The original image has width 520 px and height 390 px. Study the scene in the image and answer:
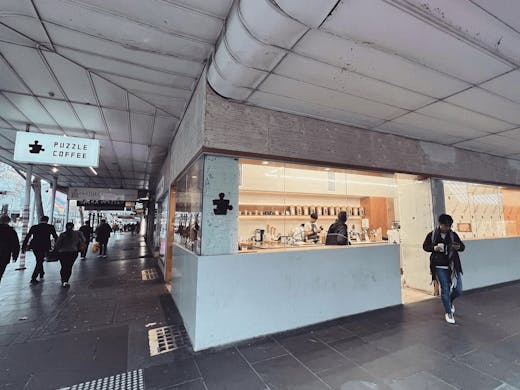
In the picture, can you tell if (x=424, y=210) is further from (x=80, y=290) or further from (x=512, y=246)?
(x=80, y=290)

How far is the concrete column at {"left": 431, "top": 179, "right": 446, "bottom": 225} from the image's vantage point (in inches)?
187

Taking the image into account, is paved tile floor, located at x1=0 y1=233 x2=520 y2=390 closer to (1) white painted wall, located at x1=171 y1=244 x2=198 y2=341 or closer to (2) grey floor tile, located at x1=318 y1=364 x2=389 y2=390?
(2) grey floor tile, located at x1=318 y1=364 x2=389 y2=390

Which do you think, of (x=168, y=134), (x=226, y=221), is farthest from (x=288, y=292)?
(x=168, y=134)

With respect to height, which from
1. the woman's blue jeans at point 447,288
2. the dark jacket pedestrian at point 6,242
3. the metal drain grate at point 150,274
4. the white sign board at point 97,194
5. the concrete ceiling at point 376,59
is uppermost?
the concrete ceiling at point 376,59

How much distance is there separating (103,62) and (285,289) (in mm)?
3556

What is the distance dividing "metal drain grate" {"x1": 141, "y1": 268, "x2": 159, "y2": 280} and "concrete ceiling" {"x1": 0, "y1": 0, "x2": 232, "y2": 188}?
350 cm

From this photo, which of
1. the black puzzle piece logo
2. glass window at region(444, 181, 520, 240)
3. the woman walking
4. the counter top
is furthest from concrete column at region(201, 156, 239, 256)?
glass window at region(444, 181, 520, 240)

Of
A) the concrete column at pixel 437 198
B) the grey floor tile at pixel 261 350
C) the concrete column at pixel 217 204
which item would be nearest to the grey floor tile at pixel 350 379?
the grey floor tile at pixel 261 350

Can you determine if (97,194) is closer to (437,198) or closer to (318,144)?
(318,144)

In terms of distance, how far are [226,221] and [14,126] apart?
212 inches

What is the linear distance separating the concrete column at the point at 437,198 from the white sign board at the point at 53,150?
21.6 ft

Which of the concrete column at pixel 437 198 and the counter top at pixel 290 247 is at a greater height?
the concrete column at pixel 437 198

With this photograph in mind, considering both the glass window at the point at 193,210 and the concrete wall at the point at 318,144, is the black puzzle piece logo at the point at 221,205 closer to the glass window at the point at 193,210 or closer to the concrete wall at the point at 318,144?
the glass window at the point at 193,210

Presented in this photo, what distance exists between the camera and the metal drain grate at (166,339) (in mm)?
2676
